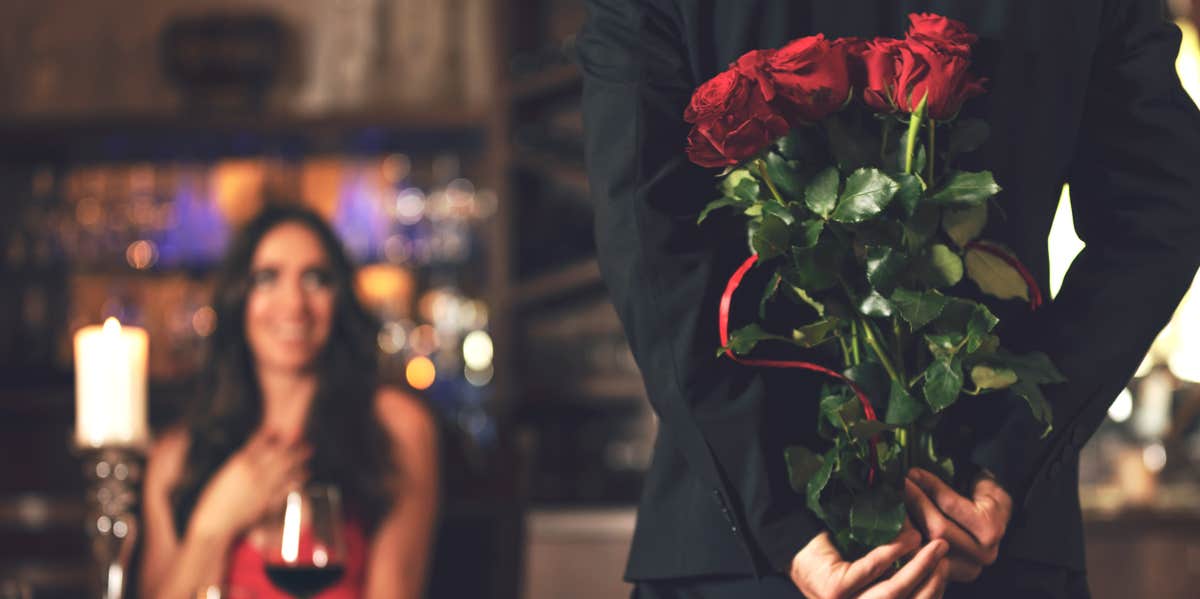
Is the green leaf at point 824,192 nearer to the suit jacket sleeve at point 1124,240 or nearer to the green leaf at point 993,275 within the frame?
the green leaf at point 993,275

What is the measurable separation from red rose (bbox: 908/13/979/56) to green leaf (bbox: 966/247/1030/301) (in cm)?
15

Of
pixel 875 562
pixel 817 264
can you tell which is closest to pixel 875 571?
pixel 875 562

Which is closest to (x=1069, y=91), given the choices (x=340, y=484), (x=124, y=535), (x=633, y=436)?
(x=124, y=535)

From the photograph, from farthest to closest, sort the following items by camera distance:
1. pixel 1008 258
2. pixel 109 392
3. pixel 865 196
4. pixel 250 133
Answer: pixel 250 133 → pixel 109 392 → pixel 1008 258 → pixel 865 196

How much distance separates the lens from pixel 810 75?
0.92 m

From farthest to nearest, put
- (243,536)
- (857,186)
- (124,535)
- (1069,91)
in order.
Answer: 1. (243,536)
2. (124,535)
3. (1069,91)
4. (857,186)

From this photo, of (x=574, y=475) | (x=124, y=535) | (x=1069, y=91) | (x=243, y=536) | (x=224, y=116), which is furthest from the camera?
(x=224, y=116)

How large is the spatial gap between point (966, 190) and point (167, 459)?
65.0 inches

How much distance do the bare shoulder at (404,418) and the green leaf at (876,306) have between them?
4.31ft

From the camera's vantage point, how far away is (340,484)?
6.82ft

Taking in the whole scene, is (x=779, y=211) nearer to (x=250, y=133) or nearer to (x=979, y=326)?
(x=979, y=326)

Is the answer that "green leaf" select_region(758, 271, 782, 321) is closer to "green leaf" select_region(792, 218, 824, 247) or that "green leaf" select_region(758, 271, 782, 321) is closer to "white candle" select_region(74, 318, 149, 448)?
"green leaf" select_region(792, 218, 824, 247)

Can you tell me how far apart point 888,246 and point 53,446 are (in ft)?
12.5

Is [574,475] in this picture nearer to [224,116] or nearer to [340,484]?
[224,116]
